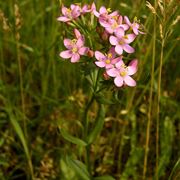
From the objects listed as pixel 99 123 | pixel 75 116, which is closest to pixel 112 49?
pixel 99 123

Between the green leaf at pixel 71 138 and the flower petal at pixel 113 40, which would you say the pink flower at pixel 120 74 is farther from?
the green leaf at pixel 71 138

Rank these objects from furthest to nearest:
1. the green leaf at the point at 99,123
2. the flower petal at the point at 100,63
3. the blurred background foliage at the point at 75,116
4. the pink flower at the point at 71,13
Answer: the blurred background foliage at the point at 75,116, the green leaf at the point at 99,123, the pink flower at the point at 71,13, the flower petal at the point at 100,63

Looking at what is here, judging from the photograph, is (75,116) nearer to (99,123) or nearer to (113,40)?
(99,123)

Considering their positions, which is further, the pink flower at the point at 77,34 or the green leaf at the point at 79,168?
the green leaf at the point at 79,168

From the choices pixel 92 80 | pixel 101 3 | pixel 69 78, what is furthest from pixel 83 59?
pixel 101 3

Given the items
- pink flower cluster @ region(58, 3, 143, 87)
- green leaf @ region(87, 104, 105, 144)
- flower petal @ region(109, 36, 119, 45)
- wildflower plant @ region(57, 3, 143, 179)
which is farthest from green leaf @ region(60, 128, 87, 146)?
flower petal @ region(109, 36, 119, 45)

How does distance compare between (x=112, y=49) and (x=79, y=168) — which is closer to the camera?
→ (x=112, y=49)

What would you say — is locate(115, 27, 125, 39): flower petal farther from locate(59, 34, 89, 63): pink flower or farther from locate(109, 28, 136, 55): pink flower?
locate(59, 34, 89, 63): pink flower

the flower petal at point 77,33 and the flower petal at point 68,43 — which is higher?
the flower petal at point 77,33

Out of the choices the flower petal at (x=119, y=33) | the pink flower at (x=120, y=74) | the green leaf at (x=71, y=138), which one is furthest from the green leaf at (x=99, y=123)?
the flower petal at (x=119, y=33)

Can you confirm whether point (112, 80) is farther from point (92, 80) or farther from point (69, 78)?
point (69, 78)
